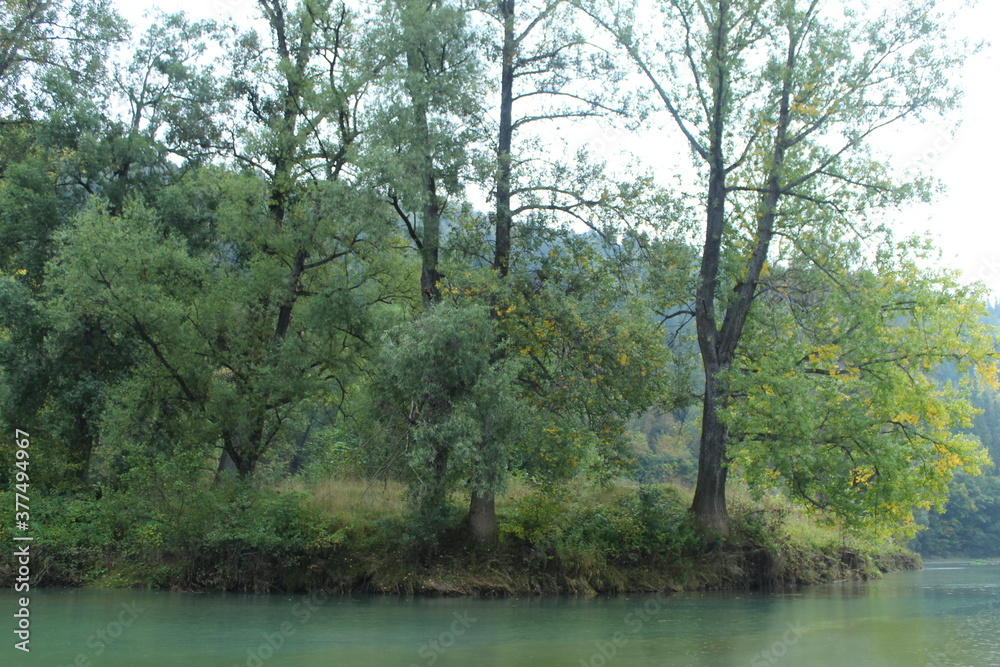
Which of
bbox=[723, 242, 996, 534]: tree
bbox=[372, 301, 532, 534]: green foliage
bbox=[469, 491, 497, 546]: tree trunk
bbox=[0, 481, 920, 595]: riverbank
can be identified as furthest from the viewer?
bbox=[469, 491, 497, 546]: tree trunk

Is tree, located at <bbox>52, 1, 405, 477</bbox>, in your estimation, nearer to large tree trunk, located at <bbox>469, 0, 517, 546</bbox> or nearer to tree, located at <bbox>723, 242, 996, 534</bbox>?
large tree trunk, located at <bbox>469, 0, 517, 546</bbox>

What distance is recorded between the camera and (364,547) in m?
17.0

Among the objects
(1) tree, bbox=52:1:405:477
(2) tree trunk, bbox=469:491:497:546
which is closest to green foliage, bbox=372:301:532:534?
(2) tree trunk, bbox=469:491:497:546

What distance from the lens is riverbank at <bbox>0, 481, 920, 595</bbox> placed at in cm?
1664

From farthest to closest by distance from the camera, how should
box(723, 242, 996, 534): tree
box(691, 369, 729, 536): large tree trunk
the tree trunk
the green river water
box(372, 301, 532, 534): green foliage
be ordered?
box(691, 369, 729, 536): large tree trunk < the tree trunk < box(723, 242, 996, 534): tree < box(372, 301, 532, 534): green foliage < the green river water

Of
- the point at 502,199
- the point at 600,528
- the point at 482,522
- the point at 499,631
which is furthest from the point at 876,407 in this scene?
the point at 499,631

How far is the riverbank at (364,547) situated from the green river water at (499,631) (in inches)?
32.6

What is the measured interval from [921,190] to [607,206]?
268 inches

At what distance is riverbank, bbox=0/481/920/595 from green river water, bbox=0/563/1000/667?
83 cm

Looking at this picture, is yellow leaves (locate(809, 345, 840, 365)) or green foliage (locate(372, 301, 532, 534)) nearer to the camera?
green foliage (locate(372, 301, 532, 534))

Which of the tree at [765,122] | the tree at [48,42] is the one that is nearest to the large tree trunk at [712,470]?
the tree at [765,122]

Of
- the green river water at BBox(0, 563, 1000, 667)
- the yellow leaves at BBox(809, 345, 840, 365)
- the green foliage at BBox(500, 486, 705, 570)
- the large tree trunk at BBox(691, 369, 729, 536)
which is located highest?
the yellow leaves at BBox(809, 345, 840, 365)

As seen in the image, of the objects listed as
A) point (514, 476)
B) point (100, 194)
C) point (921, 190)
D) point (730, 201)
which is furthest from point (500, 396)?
point (100, 194)

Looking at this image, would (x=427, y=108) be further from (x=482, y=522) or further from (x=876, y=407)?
(x=876, y=407)
